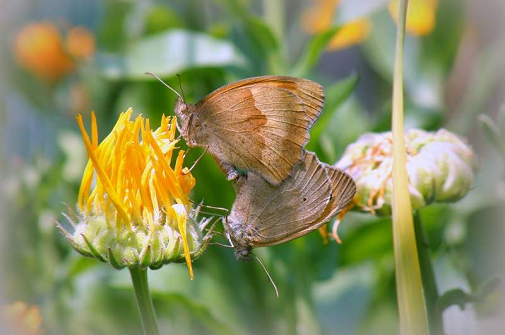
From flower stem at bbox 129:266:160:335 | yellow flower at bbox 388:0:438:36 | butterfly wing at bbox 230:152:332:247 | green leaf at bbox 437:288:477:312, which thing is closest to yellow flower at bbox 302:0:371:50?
yellow flower at bbox 388:0:438:36

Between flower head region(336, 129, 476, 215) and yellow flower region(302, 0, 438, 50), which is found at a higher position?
yellow flower region(302, 0, 438, 50)

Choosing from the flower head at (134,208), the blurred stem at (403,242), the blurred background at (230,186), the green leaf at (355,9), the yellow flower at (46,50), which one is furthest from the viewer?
the yellow flower at (46,50)

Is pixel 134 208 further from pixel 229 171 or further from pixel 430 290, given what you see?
pixel 430 290

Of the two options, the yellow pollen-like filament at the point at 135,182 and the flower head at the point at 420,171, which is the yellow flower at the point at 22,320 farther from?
the flower head at the point at 420,171

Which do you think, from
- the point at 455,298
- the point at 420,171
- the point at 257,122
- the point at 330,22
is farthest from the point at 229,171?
the point at 330,22

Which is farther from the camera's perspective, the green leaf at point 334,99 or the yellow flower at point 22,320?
the green leaf at point 334,99

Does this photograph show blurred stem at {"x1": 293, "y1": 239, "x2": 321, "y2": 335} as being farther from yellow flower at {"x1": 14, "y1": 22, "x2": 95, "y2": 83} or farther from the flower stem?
yellow flower at {"x1": 14, "y1": 22, "x2": 95, "y2": 83}

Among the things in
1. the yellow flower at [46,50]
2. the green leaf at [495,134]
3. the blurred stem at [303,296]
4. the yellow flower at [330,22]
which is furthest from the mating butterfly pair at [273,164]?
the yellow flower at [46,50]
